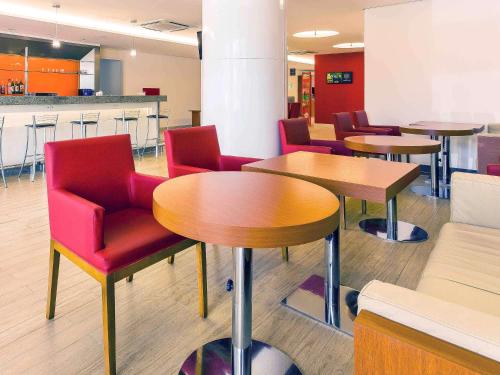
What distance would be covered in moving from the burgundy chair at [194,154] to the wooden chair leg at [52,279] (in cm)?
91

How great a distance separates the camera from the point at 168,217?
54.1 inches

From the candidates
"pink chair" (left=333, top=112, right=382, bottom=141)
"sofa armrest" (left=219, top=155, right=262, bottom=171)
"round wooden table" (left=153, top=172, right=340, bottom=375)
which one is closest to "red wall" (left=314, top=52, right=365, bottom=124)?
"pink chair" (left=333, top=112, right=382, bottom=141)

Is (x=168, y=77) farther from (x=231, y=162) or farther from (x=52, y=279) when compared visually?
(x=52, y=279)

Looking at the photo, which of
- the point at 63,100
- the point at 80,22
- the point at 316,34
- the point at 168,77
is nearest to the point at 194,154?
the point at 63,100

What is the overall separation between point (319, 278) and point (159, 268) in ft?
3.78

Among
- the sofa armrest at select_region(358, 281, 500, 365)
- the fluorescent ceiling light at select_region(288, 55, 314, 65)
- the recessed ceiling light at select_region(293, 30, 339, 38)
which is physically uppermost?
the fluorescent ceiling light at select_region(288, 55, 314, 65)

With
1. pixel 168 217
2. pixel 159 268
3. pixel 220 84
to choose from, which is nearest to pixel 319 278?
pixel 159 268

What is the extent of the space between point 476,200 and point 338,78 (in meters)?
12.4

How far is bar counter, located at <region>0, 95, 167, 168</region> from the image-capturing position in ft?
18.4

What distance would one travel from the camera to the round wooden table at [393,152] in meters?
3.21

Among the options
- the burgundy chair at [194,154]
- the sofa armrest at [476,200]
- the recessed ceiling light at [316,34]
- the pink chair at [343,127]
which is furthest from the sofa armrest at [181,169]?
the recessed ceiling light at [316,34]

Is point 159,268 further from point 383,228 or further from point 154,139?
point 154,139

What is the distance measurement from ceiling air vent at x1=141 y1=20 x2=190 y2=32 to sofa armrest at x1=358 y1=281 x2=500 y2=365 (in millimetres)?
8522

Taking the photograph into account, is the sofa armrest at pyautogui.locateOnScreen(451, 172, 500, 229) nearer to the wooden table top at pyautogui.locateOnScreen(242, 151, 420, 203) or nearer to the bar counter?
the wooden table top at pyautogui.locateOnScreen(242, 151, 420, 203)
